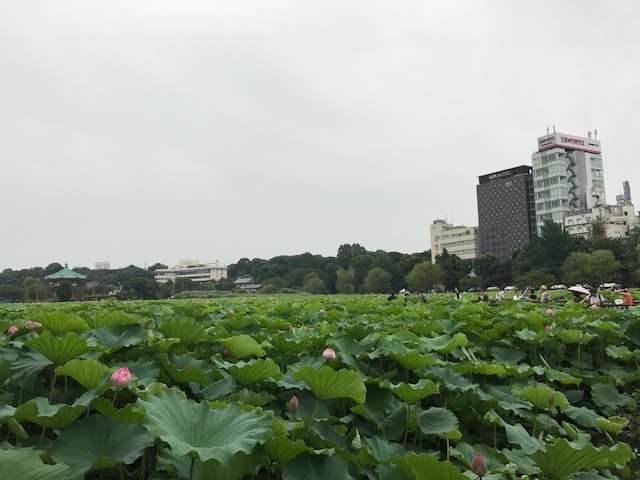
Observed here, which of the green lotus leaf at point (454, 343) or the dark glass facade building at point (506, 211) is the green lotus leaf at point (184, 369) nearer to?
the green lotus leaf at point (454, 343)

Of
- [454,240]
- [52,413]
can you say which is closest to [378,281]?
[454,240]

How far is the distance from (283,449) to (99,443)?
0.51m

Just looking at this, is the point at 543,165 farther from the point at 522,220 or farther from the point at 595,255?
the point at 595,255

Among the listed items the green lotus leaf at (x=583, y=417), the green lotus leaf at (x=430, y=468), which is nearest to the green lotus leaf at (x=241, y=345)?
the green lotus leaf at (x=430, y=468)

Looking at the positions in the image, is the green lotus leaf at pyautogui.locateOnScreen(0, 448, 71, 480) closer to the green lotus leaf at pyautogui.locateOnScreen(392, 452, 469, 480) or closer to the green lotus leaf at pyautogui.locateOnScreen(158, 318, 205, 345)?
the green lotus leaf at pyautogui.locateOnScreen(392, 452, 469, 480)

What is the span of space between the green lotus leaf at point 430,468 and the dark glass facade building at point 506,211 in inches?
3181

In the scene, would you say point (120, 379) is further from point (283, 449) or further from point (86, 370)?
point (283, 449)

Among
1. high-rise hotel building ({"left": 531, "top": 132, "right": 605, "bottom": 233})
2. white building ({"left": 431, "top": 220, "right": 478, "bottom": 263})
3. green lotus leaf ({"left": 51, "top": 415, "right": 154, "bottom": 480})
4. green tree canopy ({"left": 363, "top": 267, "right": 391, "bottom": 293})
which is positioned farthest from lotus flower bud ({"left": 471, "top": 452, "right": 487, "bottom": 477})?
white building ({"left": 431, "top": 220, "right": 478, "bottom": 263})

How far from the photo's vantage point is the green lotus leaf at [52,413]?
128 centimetres

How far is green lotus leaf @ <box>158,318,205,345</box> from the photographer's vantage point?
7.60 feet

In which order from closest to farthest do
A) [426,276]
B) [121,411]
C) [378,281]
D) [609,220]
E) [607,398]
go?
1. [121,411]
2. [607,398]
3. [426,276]
4. [378,281]
5. [609,220]

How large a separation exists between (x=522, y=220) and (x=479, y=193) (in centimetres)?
945

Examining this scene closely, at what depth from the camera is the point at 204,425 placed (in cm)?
132

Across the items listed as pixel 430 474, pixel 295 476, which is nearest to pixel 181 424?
pixel 295 476
